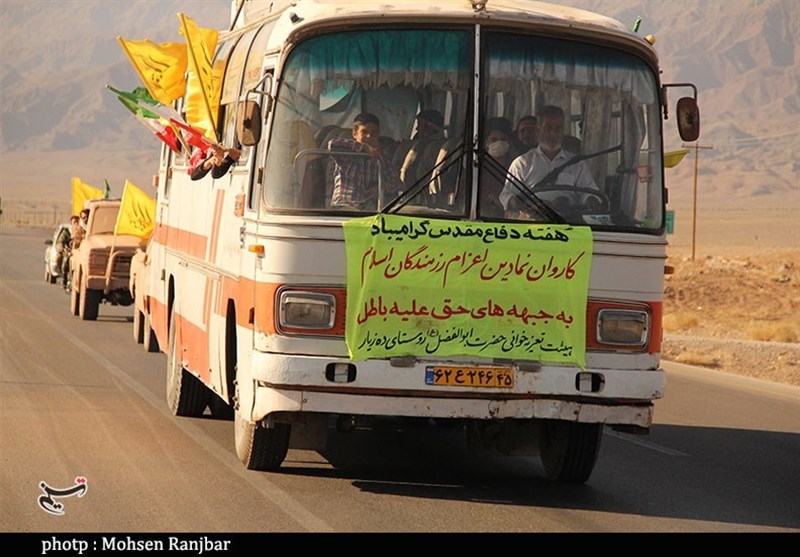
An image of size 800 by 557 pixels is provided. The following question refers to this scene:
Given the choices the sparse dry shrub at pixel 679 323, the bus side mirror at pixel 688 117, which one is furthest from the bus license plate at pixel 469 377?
the sparse dry shrub at pixel 679 323

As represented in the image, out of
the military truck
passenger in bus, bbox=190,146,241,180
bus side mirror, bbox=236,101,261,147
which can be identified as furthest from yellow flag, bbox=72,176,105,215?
bus side mirror, bbox=236,101,261,147

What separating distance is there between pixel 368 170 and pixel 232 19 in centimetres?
466

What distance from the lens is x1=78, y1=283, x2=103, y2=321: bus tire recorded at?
23.5m

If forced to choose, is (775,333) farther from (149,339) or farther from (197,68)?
(197,68)

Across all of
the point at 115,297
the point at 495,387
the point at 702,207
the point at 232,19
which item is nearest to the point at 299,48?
the point at 495,387

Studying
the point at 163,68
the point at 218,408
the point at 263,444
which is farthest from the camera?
the point at 163,68

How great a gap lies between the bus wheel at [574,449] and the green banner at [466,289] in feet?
3.31

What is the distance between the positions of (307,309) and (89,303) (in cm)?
1535

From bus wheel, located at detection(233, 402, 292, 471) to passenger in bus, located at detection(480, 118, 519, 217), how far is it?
6.13 ft

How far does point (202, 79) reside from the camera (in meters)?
→ 11.7

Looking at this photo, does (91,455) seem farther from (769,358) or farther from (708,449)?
(769,358)

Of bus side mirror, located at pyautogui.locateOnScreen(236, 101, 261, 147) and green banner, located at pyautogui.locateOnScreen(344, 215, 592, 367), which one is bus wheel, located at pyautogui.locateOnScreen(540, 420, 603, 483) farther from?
bus side mirror, located at pyautogui.locateOnScreen(236, 101, 261, 147)

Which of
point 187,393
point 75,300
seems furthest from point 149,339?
point 75,300

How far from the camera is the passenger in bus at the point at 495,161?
903 cm
